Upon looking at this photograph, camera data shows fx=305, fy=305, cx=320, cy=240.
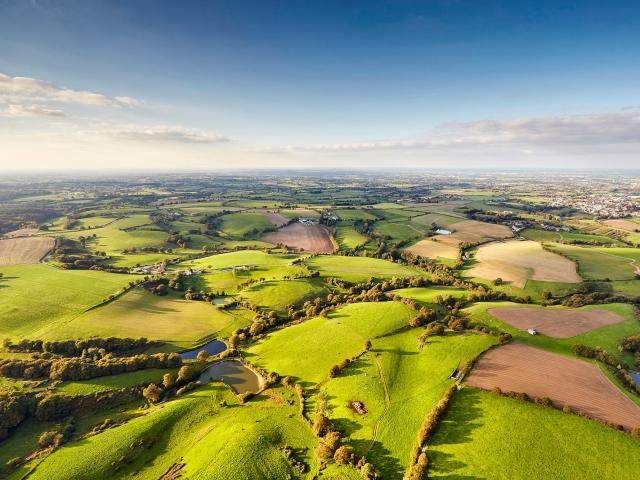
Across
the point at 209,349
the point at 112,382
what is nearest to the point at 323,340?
the point at 209,349

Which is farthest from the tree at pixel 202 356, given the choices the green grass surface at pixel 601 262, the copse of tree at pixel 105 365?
the green grass surface at pixel 601 262

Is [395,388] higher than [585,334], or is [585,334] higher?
[585,334]

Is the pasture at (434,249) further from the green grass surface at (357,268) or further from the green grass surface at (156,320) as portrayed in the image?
the green grass surface at (156,320)

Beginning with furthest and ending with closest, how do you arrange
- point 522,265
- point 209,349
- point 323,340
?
point 522,265
point 209,349
point 323,340

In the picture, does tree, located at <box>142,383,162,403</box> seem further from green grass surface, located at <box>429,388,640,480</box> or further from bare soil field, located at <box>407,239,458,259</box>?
bare soil field, located at <box>407,239,458,259</box>

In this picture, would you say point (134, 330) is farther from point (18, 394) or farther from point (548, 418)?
point (548, 418)

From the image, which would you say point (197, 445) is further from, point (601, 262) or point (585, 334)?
point (601, 262)
